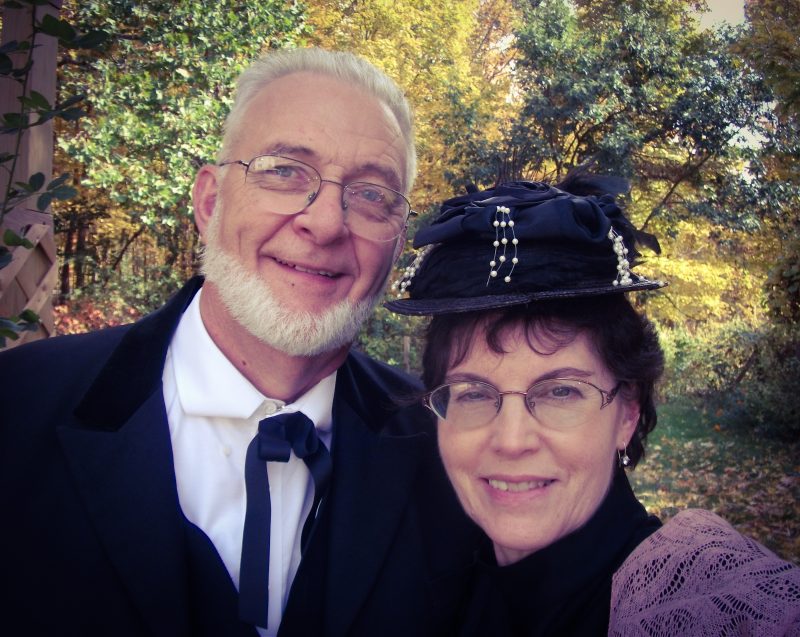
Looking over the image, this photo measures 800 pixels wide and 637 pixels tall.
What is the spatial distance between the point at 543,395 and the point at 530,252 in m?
0.39

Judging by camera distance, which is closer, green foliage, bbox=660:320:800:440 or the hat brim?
the hat brim

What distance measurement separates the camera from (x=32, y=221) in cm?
261

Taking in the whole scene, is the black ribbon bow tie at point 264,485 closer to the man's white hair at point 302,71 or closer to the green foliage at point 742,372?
the man's white hair at point 302,71

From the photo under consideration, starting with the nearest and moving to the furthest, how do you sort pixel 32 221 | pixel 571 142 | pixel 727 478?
1. pixel 32 221
2. pixel 727 478
3. pixel 571 142

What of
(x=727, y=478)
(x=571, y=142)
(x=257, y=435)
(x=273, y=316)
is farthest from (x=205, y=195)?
(x=571, y=142)

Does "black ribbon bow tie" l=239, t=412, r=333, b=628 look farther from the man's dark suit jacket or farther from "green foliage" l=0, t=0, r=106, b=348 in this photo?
"green foliage" l=0, t=0, r=106, b=348

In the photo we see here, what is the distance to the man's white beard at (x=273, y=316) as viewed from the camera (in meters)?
2.00

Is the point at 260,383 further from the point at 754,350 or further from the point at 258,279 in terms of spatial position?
the point at 754,350

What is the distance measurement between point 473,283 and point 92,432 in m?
1.12

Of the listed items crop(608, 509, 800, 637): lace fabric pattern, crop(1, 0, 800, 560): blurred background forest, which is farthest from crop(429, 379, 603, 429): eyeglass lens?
crop(1, 0, 800, 560): blurred background forest

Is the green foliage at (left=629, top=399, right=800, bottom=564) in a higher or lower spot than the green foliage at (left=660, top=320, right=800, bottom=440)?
lower

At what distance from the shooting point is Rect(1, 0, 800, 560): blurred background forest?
807 cm

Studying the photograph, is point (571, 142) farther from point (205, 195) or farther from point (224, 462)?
point (224, 462)

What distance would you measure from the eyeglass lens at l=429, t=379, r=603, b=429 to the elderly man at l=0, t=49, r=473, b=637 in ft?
1.44
